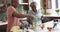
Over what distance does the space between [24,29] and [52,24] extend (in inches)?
8.9

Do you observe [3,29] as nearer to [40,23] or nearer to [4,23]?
[4,23]

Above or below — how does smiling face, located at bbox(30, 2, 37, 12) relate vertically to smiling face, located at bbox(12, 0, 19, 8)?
below

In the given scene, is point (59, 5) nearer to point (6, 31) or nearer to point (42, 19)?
point (42, 19)

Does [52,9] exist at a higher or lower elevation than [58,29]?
higher

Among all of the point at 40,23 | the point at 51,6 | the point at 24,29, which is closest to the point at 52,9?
the point at 51,6

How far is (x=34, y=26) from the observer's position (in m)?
0.89

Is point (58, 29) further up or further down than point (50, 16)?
further down

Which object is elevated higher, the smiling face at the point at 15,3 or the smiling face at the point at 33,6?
the smiling face at the point at 15,3

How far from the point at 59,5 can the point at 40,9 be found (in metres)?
0.15

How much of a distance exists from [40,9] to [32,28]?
16 centimetres

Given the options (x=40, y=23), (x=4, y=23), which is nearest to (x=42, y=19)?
(x=40, y=23)

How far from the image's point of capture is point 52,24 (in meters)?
0.90

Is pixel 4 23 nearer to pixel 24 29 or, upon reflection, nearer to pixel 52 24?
pixel 24 29

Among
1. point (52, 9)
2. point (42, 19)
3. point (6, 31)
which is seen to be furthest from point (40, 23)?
point (6, 31)
